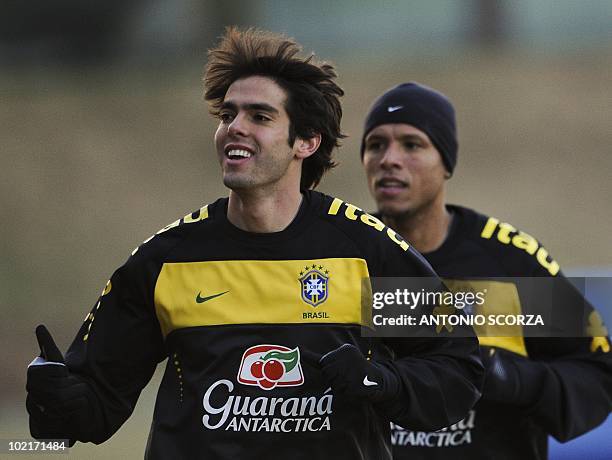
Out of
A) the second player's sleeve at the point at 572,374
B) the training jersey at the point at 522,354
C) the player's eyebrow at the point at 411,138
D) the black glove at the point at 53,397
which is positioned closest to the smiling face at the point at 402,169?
the player's eyebrow at the point at 411,138

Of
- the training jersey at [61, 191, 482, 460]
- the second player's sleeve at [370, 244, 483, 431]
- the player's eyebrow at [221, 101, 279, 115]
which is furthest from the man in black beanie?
the player's eyebrow at [221, 101, 279, 115]

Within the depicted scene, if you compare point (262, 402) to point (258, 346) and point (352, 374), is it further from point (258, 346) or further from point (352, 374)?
point (352, 374)

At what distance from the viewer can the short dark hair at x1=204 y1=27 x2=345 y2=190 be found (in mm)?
4535

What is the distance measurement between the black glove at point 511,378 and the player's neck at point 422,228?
580 mm

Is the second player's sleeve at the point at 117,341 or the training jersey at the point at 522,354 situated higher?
the training jersey at the point at 522,354

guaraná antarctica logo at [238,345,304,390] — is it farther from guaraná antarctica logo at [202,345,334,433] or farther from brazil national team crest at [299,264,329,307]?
brazil national team crest at [299,264,329,307]

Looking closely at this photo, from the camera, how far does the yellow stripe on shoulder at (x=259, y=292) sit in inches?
167

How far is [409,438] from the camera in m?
5.37

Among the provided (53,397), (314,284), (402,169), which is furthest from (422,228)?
(53,397)

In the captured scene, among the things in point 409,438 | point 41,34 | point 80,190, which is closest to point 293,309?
point 409,438

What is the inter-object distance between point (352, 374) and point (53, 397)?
3.17ft

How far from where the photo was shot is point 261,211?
4.39 meters

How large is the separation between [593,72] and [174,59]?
678 centimetres

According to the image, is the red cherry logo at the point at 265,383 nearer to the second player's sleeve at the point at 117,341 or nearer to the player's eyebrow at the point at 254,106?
the second player's sleeve at the point at 117,341
